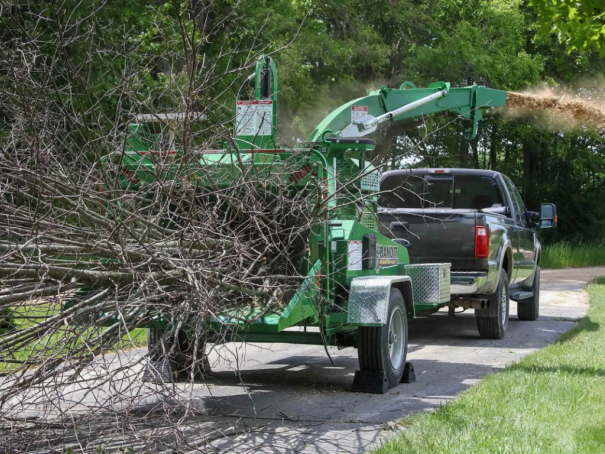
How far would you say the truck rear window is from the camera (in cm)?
1322

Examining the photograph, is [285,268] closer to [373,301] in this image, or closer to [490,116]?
[373,301]

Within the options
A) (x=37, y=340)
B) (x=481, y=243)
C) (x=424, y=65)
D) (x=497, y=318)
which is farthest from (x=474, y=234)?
(x=424, y=65)

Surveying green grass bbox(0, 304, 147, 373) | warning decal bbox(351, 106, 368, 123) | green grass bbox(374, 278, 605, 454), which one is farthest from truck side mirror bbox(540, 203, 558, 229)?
green grass bbox(0, 304, 147, 373)

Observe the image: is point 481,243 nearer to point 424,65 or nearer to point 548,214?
point 548,214

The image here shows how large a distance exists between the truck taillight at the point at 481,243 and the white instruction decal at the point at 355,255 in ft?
11.4

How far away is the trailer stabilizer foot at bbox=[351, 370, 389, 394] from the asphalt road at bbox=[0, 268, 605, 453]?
9cm

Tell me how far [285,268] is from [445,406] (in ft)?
5.82

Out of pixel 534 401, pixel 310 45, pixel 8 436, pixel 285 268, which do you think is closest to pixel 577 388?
pixel 534 401

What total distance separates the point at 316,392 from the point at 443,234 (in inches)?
155

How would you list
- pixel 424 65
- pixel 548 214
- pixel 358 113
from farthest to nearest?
1. pixel 424 65
2. pixel 548 214
3. pixel 358 113

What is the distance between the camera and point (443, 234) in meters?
11.7

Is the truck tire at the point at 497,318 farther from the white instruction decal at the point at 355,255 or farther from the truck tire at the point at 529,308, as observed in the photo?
the white instruction decal at the point at 355,255

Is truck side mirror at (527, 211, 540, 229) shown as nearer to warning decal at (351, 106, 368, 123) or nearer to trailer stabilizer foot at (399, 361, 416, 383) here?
warning decal at (351, 106, 368, 123)

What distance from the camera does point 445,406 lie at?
7.12 m
